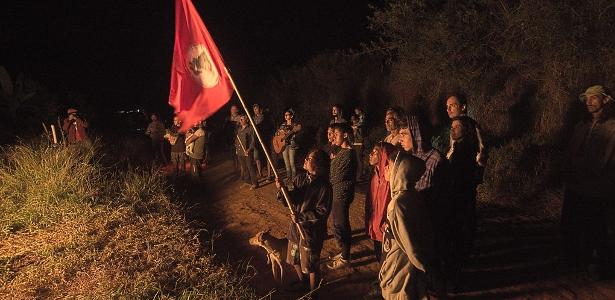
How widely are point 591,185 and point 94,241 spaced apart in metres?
5.69

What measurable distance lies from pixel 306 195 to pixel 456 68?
7.02m

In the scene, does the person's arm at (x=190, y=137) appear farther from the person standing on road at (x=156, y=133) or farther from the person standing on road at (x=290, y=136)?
the person standing on road at (x=156, y=133)

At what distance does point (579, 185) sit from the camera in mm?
4652

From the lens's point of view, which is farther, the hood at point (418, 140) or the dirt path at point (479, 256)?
the dirt path at point (479, 256)

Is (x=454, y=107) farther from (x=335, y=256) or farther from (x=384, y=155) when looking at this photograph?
(x=335, y=256)

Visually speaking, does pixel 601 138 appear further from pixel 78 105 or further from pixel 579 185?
pixel 78 105

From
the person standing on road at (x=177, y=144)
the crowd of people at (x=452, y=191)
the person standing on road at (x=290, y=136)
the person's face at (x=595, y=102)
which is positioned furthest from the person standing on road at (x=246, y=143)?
the person's face at (x=595, y=102)

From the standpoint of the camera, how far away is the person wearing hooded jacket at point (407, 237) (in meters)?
3.29

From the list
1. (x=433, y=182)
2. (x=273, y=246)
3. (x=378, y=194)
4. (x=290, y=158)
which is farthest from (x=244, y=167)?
(x=433, y=182)

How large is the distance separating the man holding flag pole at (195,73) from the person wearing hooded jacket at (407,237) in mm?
1053

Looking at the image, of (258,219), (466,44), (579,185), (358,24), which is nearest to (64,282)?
(258,219)

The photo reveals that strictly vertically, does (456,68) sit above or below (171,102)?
above

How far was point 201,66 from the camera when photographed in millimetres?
4379

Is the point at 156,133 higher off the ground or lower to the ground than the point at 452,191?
higher
